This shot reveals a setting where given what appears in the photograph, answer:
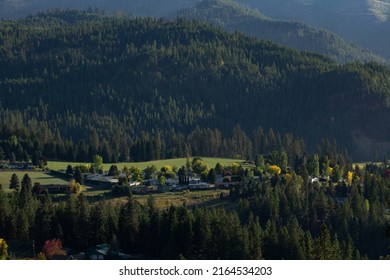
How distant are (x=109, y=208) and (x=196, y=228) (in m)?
23.0

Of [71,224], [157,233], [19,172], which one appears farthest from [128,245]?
[19,172]

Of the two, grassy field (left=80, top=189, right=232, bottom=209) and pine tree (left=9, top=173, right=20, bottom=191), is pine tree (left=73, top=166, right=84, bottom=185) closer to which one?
grassy field (left=80, top=189, right=232, bottom=209)

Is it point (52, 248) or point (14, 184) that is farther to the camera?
point (14, 184)

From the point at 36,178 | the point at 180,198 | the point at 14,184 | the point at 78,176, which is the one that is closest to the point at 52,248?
the point at 14,184

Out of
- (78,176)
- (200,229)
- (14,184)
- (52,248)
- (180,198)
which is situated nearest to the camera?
(52,248)

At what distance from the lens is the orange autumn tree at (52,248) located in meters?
103

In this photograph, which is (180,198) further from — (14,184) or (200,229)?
(200,229)

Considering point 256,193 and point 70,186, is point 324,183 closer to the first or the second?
point 256,193

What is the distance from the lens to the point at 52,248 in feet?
346

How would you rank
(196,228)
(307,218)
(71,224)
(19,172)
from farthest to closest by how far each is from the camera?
1. (19,172)
2. (307,218)
3. (71,224)
4. (196,228)

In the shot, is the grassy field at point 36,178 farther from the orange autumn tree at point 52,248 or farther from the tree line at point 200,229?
the orange autumn tree at point 52,248

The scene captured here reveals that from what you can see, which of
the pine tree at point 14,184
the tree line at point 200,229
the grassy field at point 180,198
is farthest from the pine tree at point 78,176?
the tree line at point 200,229

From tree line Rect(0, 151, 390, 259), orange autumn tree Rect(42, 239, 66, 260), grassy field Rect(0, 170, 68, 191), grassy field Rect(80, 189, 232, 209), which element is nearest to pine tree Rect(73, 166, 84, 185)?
grassy field Rect(0, 170, 68, 191)

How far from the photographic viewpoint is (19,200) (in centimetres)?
13562
